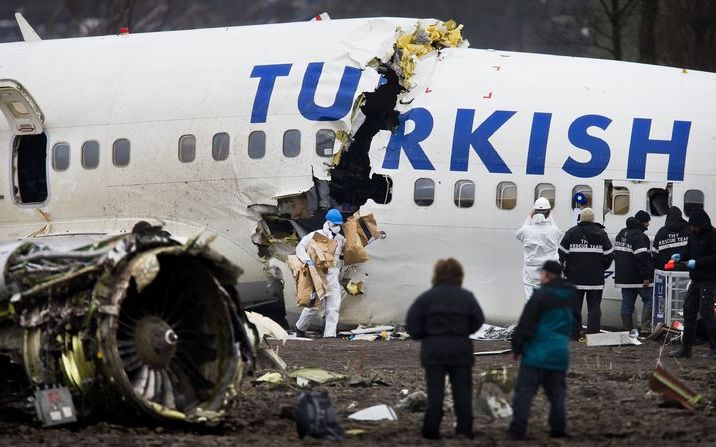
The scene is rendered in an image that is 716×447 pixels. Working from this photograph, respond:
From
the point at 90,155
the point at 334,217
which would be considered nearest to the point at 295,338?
the point at 334,217

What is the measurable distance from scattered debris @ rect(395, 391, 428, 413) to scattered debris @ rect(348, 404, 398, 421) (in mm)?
419

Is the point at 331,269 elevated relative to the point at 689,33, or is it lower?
lower

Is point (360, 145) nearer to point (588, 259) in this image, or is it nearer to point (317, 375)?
point (588, 259)

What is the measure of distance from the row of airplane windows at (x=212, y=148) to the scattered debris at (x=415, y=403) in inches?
283

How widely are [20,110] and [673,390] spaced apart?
39.0 feet

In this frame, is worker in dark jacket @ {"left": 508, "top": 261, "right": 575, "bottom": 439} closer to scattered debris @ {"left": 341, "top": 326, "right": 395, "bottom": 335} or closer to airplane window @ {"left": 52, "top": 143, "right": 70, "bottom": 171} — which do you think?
scattered debris @ {"left": 341, "top": 326, "right": 395, "bottom": 335}

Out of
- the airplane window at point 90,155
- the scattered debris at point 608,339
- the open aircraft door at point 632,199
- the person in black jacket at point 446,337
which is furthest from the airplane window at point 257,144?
the person in black jacket at point 446,337

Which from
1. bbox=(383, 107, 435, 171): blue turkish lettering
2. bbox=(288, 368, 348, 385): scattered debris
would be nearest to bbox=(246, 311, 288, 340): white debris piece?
bbox=(288, 368, 348, 385): scattered debris

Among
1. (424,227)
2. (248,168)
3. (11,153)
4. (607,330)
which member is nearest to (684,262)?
(607,330)

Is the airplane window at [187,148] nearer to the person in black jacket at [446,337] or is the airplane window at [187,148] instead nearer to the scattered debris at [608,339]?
the scattered debris at [608,339]

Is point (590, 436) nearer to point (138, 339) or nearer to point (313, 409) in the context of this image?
point (313, 409)

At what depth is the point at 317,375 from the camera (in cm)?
1667

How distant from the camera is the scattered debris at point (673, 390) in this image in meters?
14.2

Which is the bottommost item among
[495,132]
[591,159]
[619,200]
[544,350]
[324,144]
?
[544,350]
